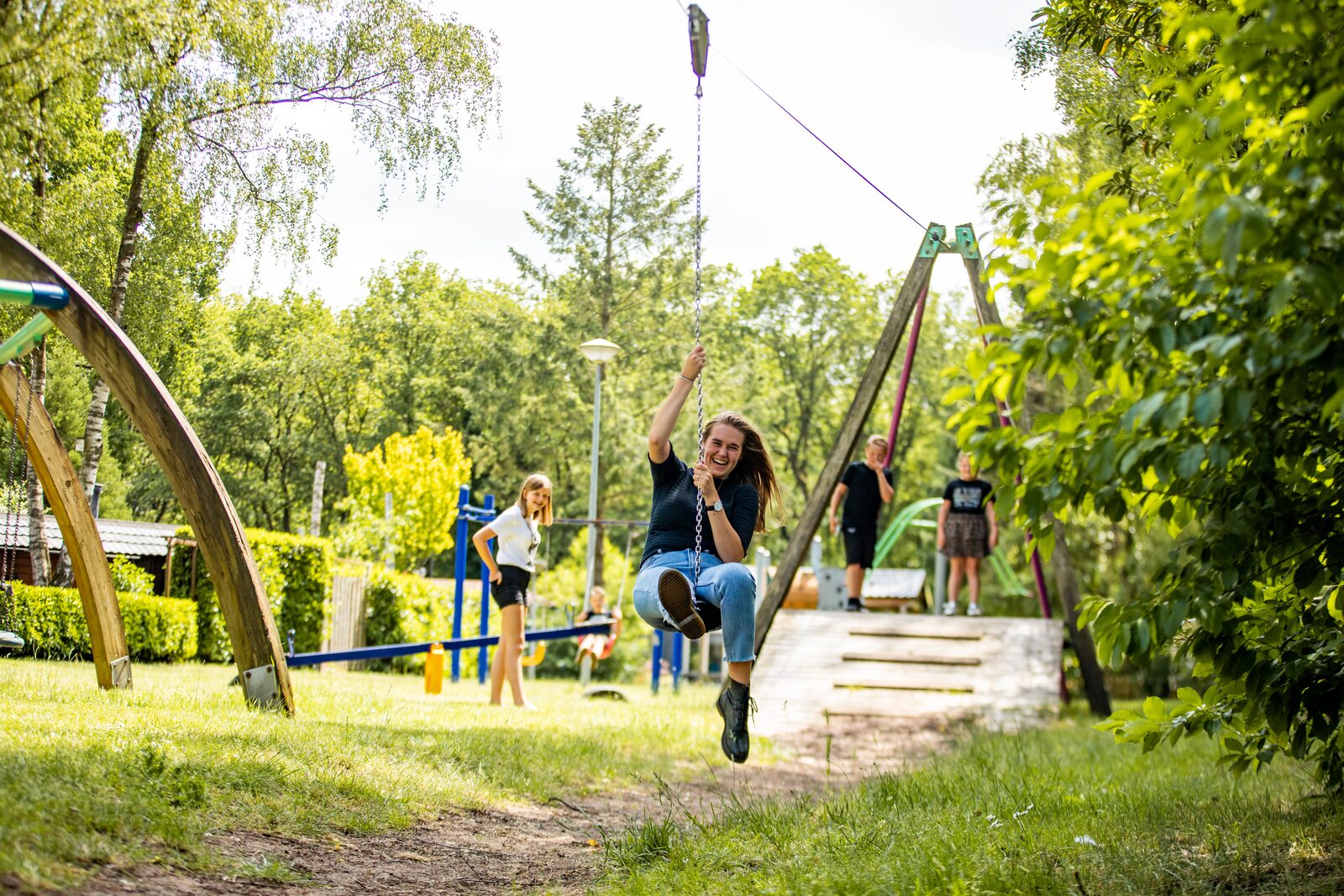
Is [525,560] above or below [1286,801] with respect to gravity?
above

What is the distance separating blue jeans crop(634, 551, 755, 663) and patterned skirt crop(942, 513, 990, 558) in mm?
6301

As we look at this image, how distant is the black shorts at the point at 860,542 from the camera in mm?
11266

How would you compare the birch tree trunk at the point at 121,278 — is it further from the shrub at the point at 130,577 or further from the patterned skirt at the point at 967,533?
the patterned skirt at the point at 967,533

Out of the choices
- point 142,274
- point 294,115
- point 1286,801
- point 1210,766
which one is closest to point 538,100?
point 294,115

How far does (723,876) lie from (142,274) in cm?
653

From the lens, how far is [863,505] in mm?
11227

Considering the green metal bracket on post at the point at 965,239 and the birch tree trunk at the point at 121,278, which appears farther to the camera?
the green metal bracket on post at the point at 965,239

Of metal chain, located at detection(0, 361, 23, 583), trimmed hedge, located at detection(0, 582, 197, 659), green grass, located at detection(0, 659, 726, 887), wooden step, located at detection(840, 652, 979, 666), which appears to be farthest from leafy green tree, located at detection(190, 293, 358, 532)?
wooden step, located at detection(840, 652, 979, 666)

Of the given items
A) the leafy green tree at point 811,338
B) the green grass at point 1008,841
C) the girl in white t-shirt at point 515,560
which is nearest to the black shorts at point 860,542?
the girl in white t-shirt at point 515,560

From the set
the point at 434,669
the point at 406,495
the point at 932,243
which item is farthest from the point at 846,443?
the point at 406,495

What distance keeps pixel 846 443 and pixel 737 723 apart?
4109mm

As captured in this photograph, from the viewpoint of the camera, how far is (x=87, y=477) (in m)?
8.30

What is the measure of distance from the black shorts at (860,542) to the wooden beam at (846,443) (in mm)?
1974

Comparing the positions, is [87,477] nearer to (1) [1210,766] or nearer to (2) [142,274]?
(2) [142,274]
